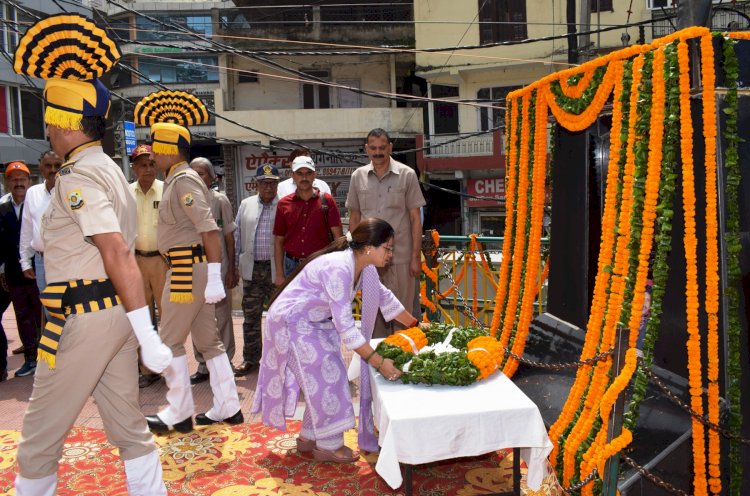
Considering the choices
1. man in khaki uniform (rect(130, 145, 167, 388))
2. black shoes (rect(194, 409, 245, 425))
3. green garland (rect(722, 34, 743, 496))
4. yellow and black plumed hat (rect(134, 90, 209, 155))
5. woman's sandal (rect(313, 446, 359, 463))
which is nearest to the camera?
green garland (rect(722, 34, 743, 496))

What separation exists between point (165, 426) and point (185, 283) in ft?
3.57

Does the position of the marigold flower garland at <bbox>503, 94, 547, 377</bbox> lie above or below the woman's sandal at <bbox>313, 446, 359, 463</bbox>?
above

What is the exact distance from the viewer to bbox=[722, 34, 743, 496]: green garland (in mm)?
3281

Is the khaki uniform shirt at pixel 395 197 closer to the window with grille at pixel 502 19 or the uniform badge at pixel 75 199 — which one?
the uniform badge at pixel 75 199

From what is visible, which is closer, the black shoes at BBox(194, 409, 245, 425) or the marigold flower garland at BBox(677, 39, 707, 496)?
the marigold flower garland at BBox(677, 39, 707, 496)

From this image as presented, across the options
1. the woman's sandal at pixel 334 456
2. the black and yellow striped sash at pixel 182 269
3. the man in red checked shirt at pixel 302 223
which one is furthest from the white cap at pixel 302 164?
the woman's sandal at pixel 334 456

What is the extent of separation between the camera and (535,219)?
16.0 ft

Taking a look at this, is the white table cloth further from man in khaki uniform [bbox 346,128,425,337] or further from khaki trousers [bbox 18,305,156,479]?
man in khaki uniform [bbox 346,128,425,337]

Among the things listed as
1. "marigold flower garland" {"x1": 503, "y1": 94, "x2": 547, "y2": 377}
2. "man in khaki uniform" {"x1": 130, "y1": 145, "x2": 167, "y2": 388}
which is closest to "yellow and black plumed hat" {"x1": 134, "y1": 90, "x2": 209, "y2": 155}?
"man in khaki uniform" {"x1": 130, "y1": 145, "x2": 167, "y2": 388}

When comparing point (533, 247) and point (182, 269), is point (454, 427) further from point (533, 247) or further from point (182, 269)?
point (182, 269)

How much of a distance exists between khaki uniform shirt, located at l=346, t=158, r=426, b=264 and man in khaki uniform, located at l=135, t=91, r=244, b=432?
5.24ft

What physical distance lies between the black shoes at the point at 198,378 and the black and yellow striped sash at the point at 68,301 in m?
3.26

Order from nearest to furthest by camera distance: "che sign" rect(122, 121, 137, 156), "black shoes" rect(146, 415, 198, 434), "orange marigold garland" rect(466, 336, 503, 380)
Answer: "orange marigold garland" rect(466, 336, 503, 380)
"black shoes" rect(146, 415, 198, 434)
"che sign" rect(122, 121, 137, 156)

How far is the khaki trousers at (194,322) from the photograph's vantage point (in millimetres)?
4844
